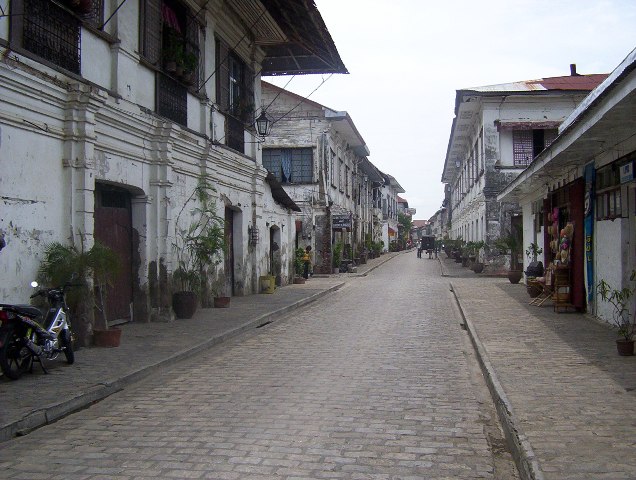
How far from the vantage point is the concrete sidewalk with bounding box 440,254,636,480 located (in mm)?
4371

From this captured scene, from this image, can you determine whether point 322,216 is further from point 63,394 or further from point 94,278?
point 63,394

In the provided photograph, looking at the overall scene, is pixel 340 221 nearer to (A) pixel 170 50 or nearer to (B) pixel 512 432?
(A) pixel 170 50

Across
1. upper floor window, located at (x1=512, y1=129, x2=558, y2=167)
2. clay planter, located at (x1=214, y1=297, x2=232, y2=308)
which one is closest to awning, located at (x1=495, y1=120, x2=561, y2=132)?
upper floor window, located at (x1=512, y1=129, x2=558, y2=167)

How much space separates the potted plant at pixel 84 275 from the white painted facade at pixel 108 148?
0.64ft

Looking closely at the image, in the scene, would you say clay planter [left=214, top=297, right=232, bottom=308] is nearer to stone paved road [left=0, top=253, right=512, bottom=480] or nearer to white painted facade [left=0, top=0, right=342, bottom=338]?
white painted facade [left=0, top=0, right=342, bottom=338]

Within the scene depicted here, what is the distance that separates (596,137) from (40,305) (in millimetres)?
7913

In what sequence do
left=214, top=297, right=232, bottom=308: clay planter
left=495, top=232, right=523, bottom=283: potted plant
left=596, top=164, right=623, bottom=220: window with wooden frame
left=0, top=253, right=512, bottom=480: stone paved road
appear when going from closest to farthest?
1. left=0, top=253, right=512, bottom=480: stone paved road
2. left=596, top=164, right=623, bottom=220: window with wooden frame
3. left=214, top=297, right=232, bottom=308: clay planter
4. left=495, top=232, right=523, bottom=283: potted plant

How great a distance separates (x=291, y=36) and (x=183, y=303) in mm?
8029

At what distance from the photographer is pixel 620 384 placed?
6.57 m

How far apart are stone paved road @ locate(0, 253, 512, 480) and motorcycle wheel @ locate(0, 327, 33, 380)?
115 cm

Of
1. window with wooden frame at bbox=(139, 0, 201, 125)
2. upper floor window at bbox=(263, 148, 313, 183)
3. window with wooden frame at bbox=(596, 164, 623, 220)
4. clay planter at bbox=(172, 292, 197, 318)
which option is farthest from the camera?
upper floor window at bbox=(263, 148, 313, 183)

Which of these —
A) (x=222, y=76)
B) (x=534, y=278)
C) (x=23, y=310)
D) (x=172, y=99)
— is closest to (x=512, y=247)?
(x=534, y=278)

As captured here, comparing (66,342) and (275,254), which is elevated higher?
(275,254)

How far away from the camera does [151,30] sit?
38.2 feet
